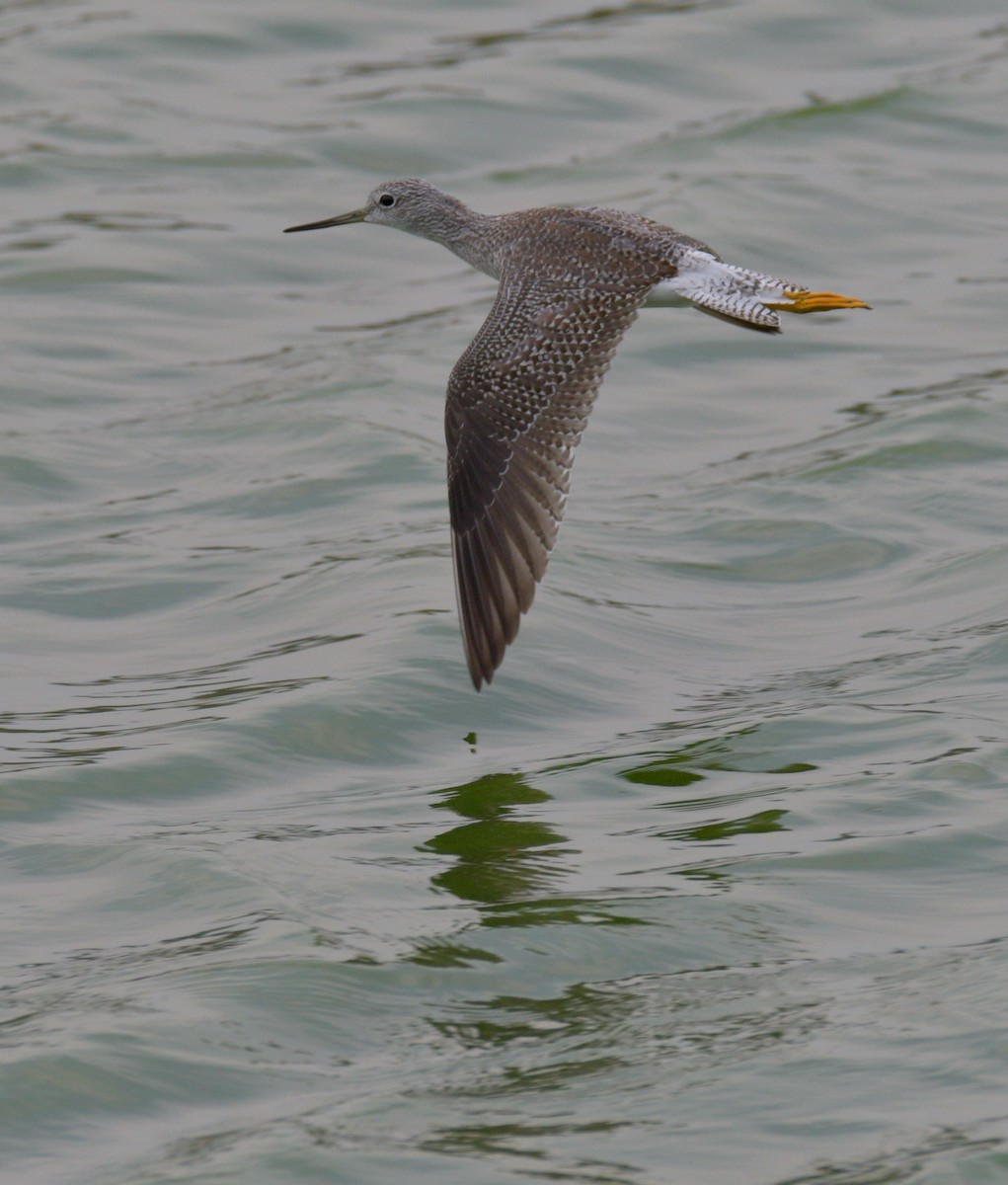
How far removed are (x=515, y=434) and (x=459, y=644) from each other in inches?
50.0

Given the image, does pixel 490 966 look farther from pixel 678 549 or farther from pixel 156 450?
pixel 156 450

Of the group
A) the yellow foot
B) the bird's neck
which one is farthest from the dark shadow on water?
the bird's neck

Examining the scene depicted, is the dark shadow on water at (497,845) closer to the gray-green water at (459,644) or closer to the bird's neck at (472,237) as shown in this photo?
the gray-green water at (459,644)

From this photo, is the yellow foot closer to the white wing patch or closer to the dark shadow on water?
the white wing patch

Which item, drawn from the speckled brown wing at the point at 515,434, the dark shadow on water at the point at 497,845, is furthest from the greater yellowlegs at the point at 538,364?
the dark shadow on water at the point at 497,845

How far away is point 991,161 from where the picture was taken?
16.2 m

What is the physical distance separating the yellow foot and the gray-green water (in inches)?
58.7

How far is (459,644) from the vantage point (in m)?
9.17

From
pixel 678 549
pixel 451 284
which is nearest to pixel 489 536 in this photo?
pixel 678 549

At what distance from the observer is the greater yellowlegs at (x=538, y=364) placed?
7.93m

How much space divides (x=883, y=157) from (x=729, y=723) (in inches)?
357

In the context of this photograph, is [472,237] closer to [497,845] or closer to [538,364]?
[538,364]

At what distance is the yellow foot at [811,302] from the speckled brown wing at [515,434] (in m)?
0.59

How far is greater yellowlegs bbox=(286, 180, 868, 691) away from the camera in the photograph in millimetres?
7934
